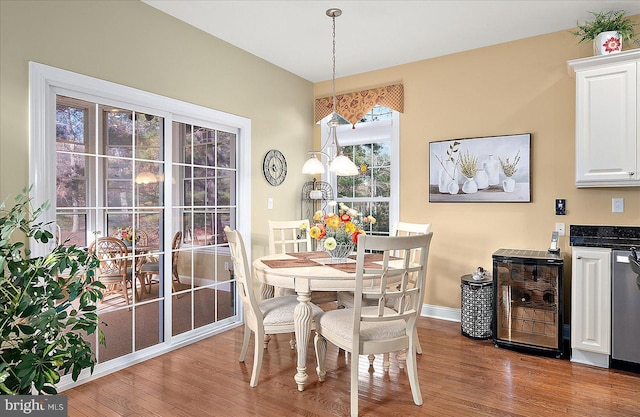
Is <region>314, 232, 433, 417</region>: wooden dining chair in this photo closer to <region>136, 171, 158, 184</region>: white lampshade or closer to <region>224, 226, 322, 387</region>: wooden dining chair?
<region>224, 226, 322, 387</region>: wooden dining chair

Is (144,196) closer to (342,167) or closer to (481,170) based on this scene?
(342,167)

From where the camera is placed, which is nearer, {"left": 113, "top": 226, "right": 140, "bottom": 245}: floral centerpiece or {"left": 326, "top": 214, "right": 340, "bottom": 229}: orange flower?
{"left": 326, "top": 214, "right": 340, "bottom": 229}: orange flower

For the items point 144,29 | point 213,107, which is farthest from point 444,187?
point 144,29

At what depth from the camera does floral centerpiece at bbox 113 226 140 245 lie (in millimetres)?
3006

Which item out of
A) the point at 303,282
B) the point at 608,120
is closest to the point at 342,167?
Answer: the point at 303,282

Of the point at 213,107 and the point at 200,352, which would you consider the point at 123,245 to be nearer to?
the point at 200,352

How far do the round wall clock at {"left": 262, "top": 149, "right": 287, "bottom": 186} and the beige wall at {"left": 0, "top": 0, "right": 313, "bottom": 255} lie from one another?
0.26ft

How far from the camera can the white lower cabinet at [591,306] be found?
2.94m

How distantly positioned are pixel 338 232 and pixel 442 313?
1891mm

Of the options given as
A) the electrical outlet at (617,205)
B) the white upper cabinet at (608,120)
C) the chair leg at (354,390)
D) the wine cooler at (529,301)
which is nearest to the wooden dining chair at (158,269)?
the chair leg at (354,390)

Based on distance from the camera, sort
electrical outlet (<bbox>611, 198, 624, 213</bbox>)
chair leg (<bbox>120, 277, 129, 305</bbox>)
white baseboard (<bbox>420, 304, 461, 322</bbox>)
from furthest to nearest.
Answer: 1. white baseboard (<bbox>420, 304, 461, 322</bbox>)
2. electrical outlet (<bbox>611, 198, 624, 213</bbox>)
3. chair leg (<bbox>120, 277, 129, 305</bbox>)

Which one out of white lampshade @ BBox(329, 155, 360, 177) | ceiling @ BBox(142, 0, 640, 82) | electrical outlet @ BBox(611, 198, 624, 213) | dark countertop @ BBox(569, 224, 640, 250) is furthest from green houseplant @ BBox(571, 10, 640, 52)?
white lampshade @ BBox(329, 155, 360, 177)

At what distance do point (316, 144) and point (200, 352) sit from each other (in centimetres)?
290

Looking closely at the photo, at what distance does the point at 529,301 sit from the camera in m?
3.31
